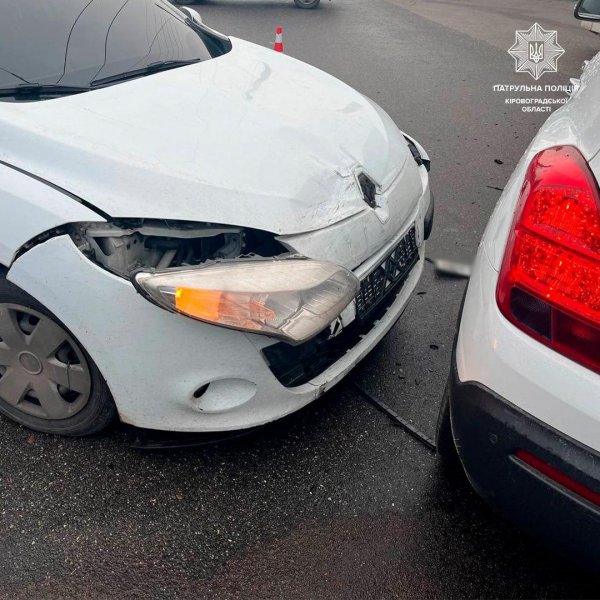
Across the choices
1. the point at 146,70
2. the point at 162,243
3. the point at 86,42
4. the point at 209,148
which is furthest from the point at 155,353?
the point at 86,42

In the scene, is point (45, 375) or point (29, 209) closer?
point (29, 209)

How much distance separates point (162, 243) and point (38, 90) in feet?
2.60

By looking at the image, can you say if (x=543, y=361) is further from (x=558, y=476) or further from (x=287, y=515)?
(x=287, y=515)

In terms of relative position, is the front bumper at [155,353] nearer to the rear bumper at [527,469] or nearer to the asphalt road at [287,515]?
the asphalt road at [287,515]

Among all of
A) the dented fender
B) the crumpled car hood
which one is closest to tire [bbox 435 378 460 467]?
the crumpled car hood

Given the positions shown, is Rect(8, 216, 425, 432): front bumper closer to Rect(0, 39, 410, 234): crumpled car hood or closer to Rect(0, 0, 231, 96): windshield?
Rect(0, 39, 410, 234): crumpled car hood

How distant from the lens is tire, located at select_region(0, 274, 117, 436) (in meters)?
1.97

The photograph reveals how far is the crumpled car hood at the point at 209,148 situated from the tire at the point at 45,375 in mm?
453

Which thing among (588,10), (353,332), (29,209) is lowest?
(353,332)

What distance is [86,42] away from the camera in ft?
8.13

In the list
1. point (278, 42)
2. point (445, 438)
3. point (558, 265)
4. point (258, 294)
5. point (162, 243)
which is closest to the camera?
point (558, 265)

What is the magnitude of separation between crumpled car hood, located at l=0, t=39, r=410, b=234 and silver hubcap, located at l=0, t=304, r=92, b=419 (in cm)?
49

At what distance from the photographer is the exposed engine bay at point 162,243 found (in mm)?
1786

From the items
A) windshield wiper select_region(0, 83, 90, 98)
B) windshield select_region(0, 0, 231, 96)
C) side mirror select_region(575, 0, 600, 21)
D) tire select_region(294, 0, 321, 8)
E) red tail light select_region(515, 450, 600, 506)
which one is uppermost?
side mirror select_region(575, 0, 600, 21)
